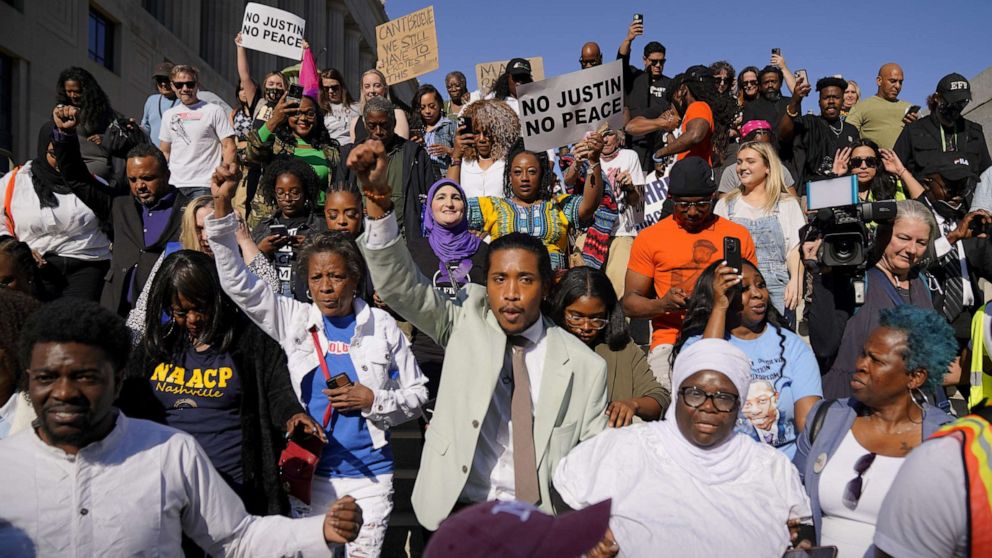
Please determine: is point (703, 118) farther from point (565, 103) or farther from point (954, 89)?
point (954, 89)

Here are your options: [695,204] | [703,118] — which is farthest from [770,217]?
[703,118]

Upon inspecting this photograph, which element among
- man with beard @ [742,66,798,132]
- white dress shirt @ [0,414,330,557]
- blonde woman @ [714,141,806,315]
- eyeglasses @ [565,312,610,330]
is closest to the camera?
white dress shirt @ [0,414,330,557]

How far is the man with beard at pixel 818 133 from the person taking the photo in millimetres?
9328

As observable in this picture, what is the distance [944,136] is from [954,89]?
18.7 inches

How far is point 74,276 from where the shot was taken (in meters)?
6.33

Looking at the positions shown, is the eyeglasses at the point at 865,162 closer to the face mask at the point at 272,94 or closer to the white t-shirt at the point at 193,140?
the face mask at the point at 272,94

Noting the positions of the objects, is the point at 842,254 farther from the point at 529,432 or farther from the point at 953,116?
the point at 953,116

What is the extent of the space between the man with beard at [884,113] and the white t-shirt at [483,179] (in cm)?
525

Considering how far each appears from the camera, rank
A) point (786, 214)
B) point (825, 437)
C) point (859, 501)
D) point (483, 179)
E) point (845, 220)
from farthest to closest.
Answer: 1. point (483, 179)
2. point (786, 214)
3. point (845, 220)
4. point (825, 437)
5. point (859, 501)

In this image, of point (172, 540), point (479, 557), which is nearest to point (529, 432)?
point (172, 540)

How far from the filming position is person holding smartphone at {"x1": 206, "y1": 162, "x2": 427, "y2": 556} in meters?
4.02

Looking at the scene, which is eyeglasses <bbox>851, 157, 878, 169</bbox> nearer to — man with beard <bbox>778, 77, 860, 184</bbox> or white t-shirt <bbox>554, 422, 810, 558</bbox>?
man with beard <bbox>778, 77, 860, 184</bbox>

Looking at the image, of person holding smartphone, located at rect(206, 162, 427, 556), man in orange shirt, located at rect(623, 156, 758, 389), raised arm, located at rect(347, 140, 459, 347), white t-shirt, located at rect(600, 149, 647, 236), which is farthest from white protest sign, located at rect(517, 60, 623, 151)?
raised arm, located at rect(347, 140, 459, 347)

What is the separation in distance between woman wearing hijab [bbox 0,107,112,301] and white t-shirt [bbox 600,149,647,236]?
13.5 feet
